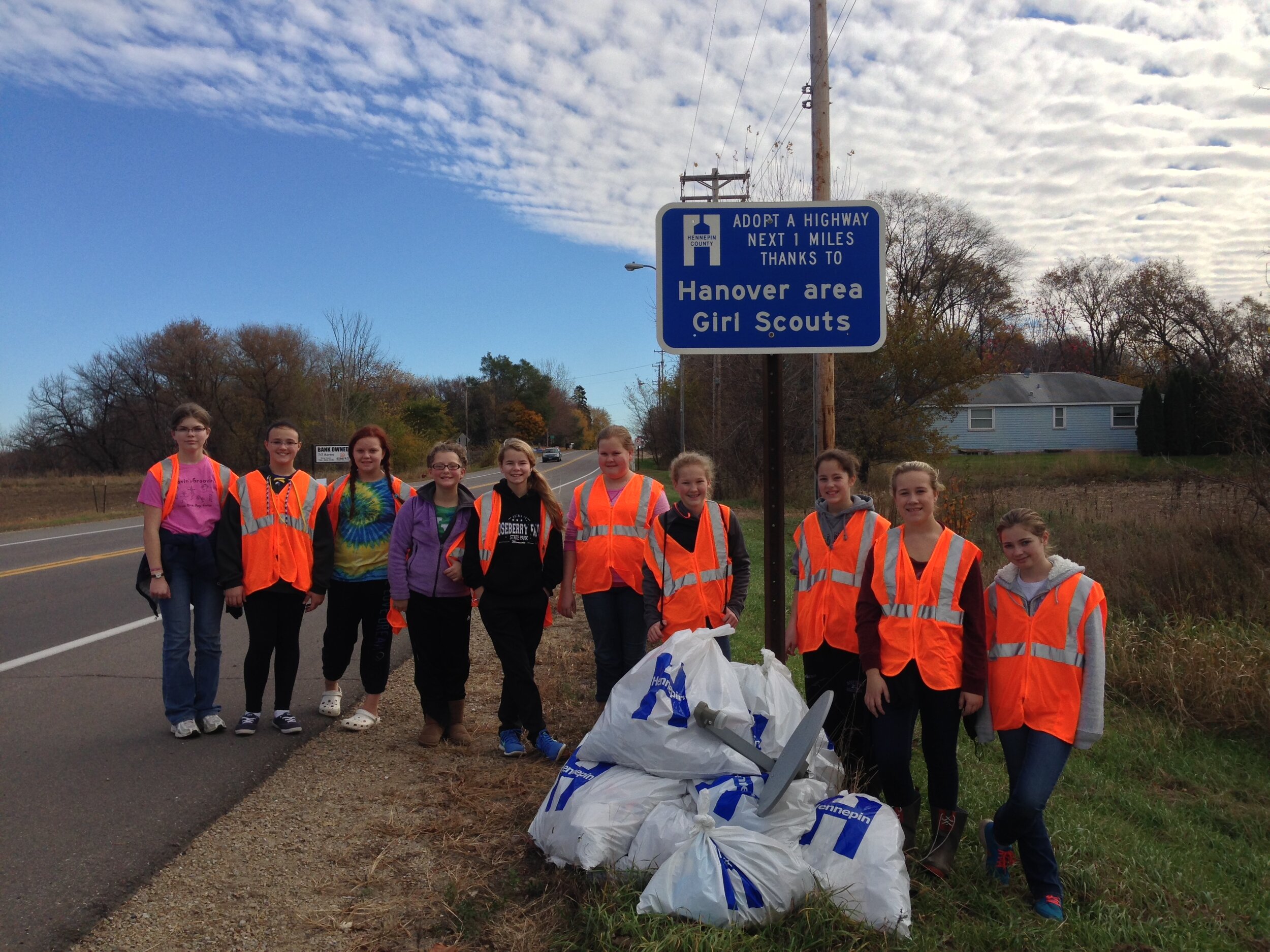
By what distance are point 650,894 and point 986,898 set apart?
129 cm

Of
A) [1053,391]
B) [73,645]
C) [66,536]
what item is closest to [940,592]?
[73,645]

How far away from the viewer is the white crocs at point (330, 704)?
5738 millimetres

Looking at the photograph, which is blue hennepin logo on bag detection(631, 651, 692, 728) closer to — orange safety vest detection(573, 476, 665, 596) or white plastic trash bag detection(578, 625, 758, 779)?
white plastic trash bag detection(578, 625, 758, 779)

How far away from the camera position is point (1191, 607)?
8.33 meters

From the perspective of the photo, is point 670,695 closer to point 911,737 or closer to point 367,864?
point 911,737

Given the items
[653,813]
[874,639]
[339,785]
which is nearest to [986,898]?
[874,639]

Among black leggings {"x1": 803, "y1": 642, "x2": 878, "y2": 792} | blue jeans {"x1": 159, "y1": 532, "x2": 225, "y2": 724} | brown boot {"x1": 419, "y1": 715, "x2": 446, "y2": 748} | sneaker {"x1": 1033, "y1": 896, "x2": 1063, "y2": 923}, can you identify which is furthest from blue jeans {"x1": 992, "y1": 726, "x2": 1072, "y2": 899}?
blue jeans {"x1": 159, "y1": 532, "x2": 225, "y2": 724}

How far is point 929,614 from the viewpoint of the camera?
3.48m

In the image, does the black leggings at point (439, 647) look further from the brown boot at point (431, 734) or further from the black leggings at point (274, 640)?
the black leggings at point (274, 640)

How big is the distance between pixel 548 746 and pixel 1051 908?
2.55 m

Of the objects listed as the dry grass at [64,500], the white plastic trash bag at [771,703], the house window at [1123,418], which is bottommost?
the dry grass at [64,500]

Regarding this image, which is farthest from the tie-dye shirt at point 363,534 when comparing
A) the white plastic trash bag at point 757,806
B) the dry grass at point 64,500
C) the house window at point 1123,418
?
the house window at point 1123,418

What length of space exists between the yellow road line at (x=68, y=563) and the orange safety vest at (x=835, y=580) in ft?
37.4

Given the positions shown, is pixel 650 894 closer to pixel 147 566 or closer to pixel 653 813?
pixel 653 813
